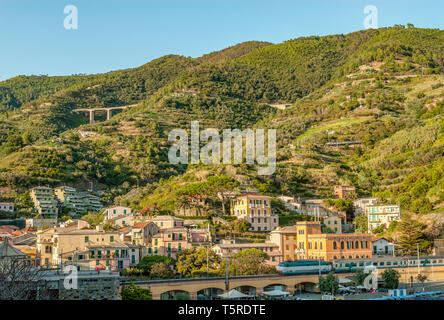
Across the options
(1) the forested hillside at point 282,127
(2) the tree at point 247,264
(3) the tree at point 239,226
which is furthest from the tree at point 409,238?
(2) the tree at point 247,264

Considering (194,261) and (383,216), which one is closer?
(194,261)

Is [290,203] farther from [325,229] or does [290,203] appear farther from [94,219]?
[94,219]

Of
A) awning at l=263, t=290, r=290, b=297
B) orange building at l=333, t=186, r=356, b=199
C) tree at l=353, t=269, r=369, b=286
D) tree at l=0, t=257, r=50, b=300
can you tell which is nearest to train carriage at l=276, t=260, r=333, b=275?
tree at l=353, t=269, r=369, b=286

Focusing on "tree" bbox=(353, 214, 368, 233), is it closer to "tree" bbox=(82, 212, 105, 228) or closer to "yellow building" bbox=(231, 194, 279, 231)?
"yellow building" bbox=(231, 194, 279, 231)

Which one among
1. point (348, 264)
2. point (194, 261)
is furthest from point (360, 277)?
point (194, 261)
